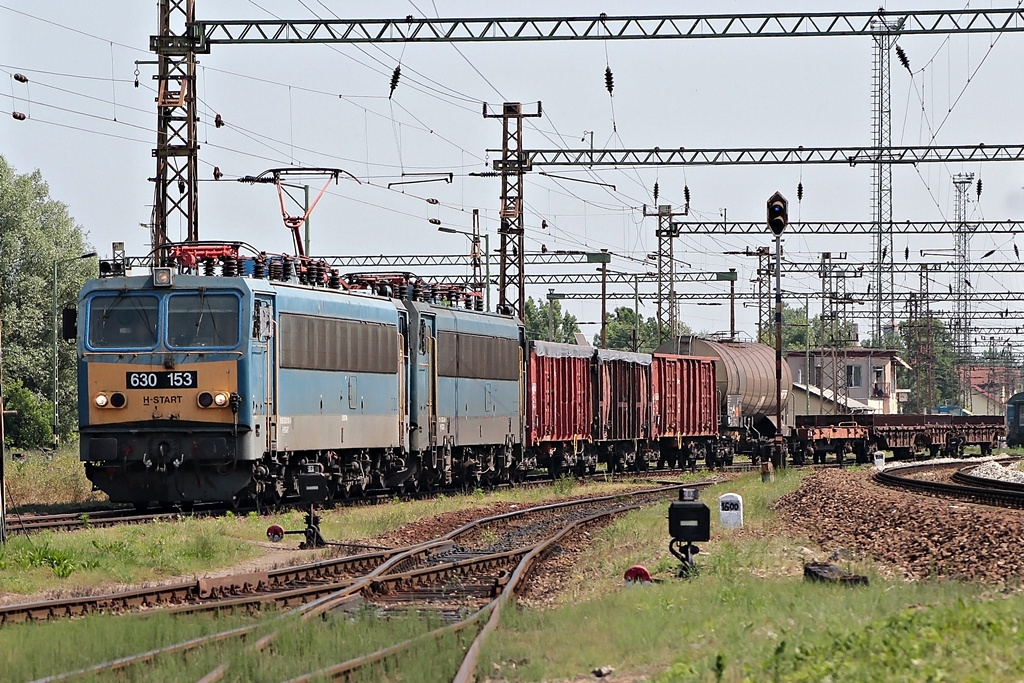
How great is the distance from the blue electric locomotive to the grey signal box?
628 centimetres

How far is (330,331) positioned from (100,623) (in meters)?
12.6

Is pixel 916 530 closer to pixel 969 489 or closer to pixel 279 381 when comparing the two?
pixel 279 381

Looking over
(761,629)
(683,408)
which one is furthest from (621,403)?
(761,629)

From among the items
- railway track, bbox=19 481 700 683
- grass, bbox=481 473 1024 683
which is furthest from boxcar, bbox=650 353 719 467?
grass, bbox=481 473 1024 683

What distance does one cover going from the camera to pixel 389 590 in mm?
15773

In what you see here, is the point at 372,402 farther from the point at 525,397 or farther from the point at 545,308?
the point at 545,308

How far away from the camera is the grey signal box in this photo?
50.7 ft

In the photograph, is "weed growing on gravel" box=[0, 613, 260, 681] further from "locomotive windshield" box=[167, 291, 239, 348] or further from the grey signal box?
"locomotive windshield" box=[167, 291, 239, 348]

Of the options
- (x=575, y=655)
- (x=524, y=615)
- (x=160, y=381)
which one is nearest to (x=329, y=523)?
(x=160, y=381)

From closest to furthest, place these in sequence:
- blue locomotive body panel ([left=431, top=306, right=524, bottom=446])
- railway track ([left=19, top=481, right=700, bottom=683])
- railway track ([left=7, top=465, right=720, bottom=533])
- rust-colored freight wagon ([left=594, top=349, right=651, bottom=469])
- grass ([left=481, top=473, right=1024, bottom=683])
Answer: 1. grass ([left=481, top=473, right=1024, bottom=683])
2. railway track ([left=19, top=481, right=700, bottom=683])
3. railway track ([left=7, top=465, right=720, bottom=533])
4. blue locomotive body panel ([left=431, top=306, right=524, bottom=446])
5. rust-colored freight wagon ([left=594, top=349, right=651, bottom=469])

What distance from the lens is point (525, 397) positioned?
115 feet

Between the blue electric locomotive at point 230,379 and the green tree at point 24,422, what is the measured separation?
33.7 metres

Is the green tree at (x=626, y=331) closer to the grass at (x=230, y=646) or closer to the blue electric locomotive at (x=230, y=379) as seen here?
the blue electric locomotive at (x=230, y=379)

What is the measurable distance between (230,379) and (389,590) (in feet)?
24.1
